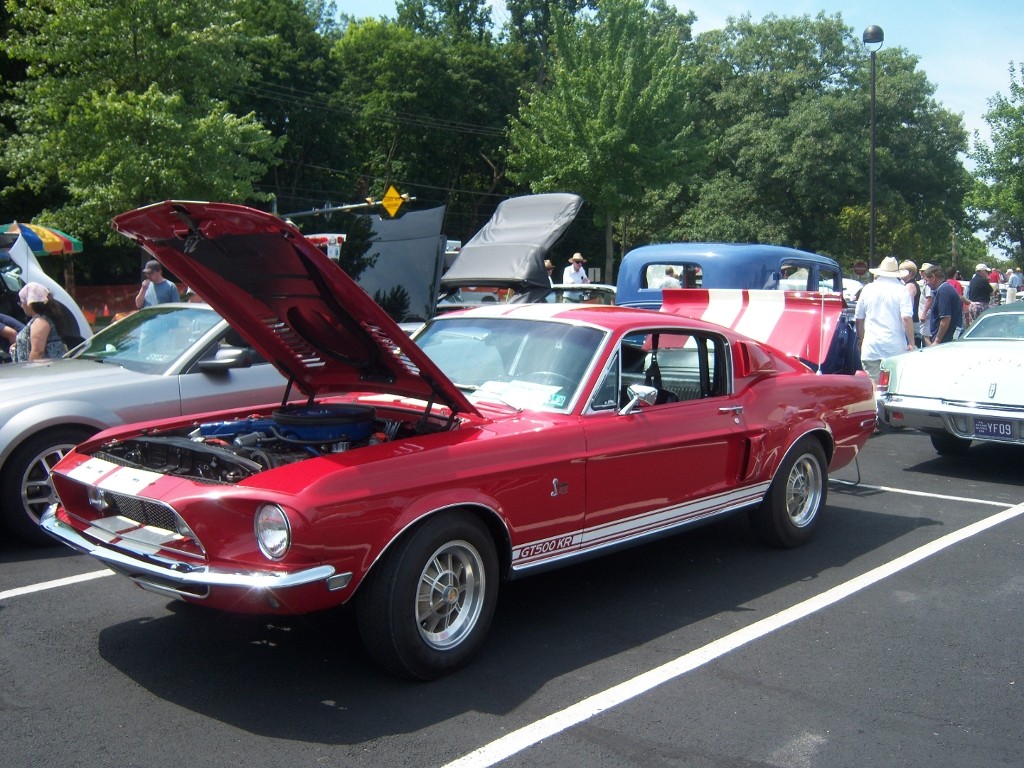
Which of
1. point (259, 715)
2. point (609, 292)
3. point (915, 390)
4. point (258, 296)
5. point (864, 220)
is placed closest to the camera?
point (259, 715)

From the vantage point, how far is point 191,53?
64.2 ft

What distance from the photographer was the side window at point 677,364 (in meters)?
5.63

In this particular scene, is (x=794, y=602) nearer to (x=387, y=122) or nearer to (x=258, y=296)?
(x=258, y=296)

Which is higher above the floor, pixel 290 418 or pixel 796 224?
pixel 796 224

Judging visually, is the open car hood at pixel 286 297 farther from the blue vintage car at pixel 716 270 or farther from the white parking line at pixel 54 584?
the blue vintage car at pixel 716 270

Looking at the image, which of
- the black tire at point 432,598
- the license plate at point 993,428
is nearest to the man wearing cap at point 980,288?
the license plate at point 993,428

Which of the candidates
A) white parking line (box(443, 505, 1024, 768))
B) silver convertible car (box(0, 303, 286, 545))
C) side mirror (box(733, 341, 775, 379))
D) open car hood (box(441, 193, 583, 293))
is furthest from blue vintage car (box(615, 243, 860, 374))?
white parking line (box(443, 505, 1024, 768))

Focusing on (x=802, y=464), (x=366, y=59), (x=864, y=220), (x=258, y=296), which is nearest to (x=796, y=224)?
(x=864, y=220)

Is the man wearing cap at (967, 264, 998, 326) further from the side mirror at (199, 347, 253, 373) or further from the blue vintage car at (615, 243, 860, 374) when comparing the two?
the side mirror at (199, 347, 253, 373)

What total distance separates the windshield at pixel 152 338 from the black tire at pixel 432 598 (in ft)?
11.8

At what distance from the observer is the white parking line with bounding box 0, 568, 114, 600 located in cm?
524

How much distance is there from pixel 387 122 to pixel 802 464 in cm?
4279

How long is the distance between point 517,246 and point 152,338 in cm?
519

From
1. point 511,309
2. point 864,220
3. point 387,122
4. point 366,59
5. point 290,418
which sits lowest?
point 290,418
